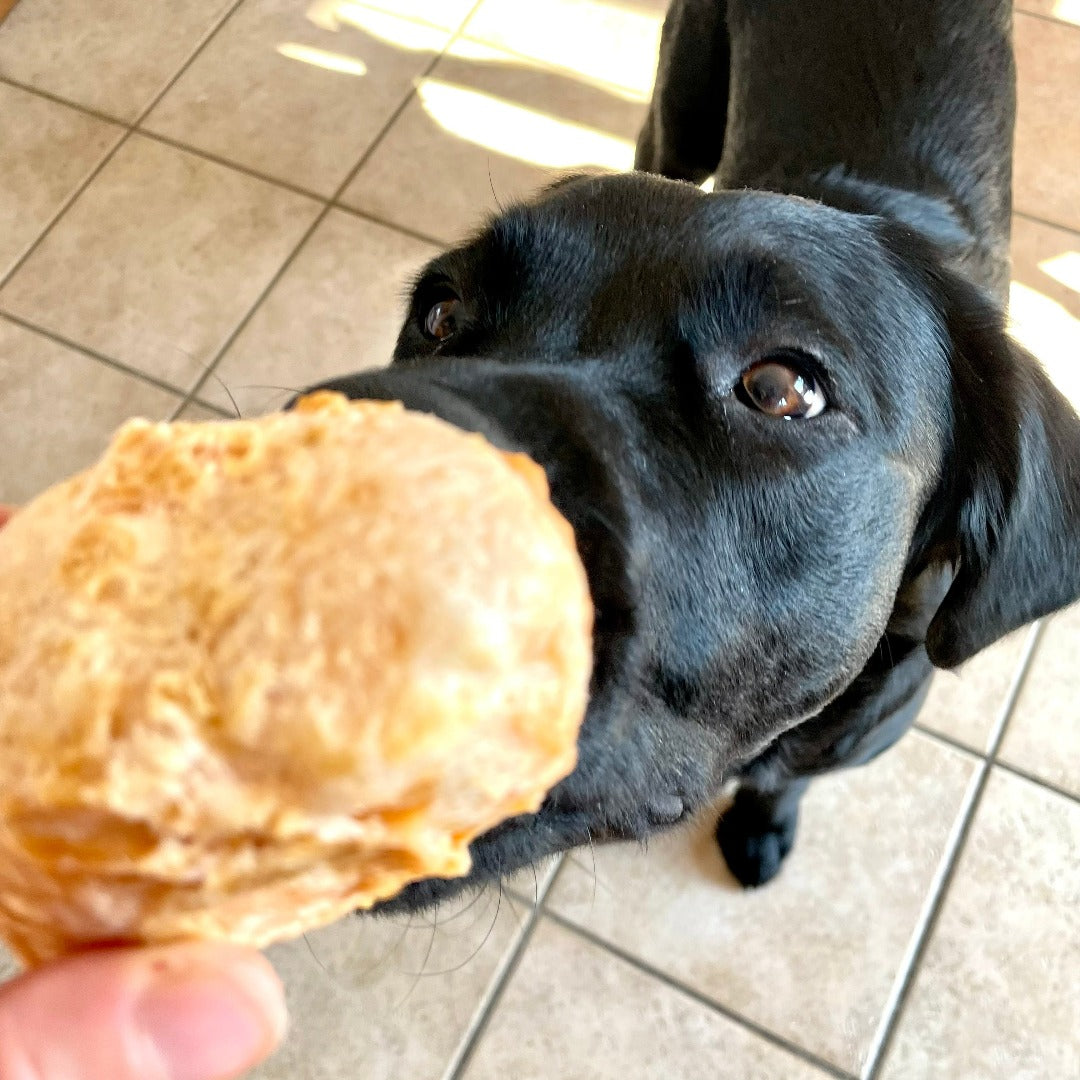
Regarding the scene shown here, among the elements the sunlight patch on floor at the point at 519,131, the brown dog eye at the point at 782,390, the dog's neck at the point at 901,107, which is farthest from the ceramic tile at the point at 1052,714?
the sunlight patch on floor at the point at 519,131

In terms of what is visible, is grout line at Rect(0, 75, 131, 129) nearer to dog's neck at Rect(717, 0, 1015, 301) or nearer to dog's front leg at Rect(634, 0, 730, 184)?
dog's front leg at Rect(634, 0, 730, 184)

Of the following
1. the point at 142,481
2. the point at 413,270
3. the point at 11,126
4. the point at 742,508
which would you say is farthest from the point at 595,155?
the point at 142,481

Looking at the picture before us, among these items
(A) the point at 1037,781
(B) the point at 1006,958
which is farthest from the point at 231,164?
(B) the point at 1006,958

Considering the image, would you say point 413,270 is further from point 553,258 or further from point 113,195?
point 553,258

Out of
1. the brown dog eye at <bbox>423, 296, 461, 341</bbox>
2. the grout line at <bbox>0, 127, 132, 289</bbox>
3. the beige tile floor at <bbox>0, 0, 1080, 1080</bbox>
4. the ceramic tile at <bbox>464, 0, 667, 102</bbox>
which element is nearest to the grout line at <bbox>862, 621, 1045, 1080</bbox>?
the beige tile floor at <bbox>0, 0, 1080, 1080</bbox>

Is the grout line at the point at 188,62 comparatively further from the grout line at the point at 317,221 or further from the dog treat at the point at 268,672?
the dog treat at the point at 268,672
